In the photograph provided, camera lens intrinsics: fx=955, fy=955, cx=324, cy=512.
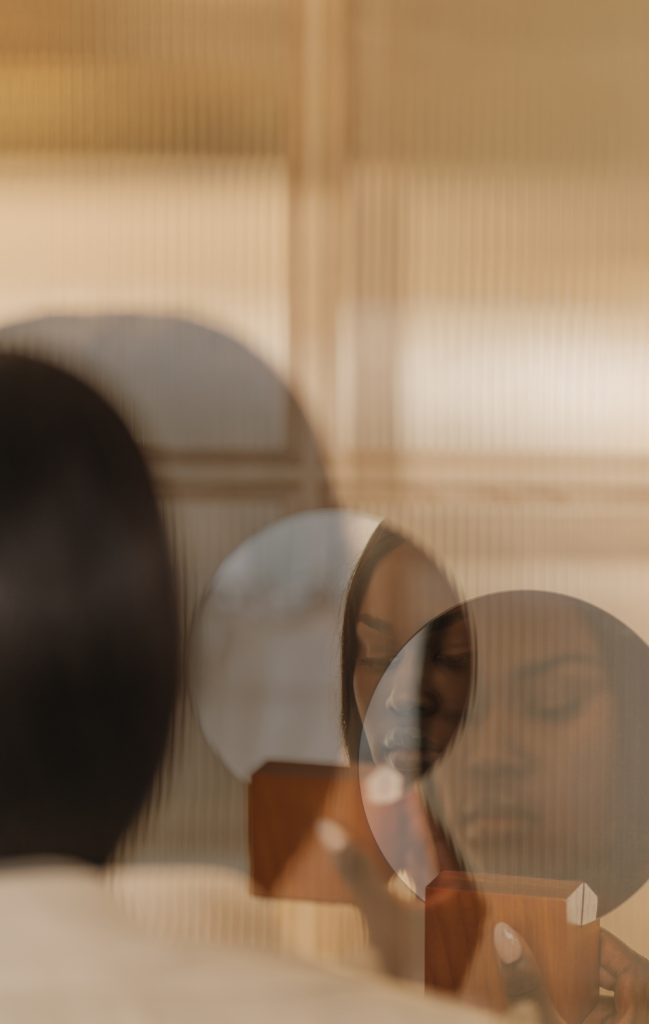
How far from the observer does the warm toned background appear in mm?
856

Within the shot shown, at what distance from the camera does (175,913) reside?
93cm

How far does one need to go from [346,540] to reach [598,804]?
0.33 m

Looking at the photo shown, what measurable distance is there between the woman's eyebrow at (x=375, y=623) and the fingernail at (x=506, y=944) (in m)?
0.27

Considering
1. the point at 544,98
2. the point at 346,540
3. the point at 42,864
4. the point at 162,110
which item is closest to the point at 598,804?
the point at 346,540

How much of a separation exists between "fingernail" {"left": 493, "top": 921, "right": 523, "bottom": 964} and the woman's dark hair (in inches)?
13.5

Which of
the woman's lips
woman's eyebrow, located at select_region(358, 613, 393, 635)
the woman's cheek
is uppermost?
woman's eyebrow, located at select_region(358, 613, 393, 635)

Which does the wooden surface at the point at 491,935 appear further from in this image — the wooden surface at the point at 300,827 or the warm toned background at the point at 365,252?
the warm toned background at the point at 365,252

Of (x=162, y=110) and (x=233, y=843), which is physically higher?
(x=162, y=110)

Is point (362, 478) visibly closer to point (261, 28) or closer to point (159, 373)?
point (159, 373)

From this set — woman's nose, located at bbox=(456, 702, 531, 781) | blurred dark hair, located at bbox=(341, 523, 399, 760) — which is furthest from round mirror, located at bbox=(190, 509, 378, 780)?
woman's nose, located at bbox=(456, 702, 531, 781)

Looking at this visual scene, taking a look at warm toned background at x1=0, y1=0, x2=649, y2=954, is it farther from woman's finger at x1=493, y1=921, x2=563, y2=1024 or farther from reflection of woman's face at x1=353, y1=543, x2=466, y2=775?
woman's finger at x1=493, y1=921, x2=563, y2=1024


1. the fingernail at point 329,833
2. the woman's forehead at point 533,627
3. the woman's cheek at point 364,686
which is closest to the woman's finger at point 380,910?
the fingernail at point 329,833

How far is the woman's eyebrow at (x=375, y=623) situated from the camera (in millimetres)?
884

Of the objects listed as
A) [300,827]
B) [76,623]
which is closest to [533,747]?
[300,827]
